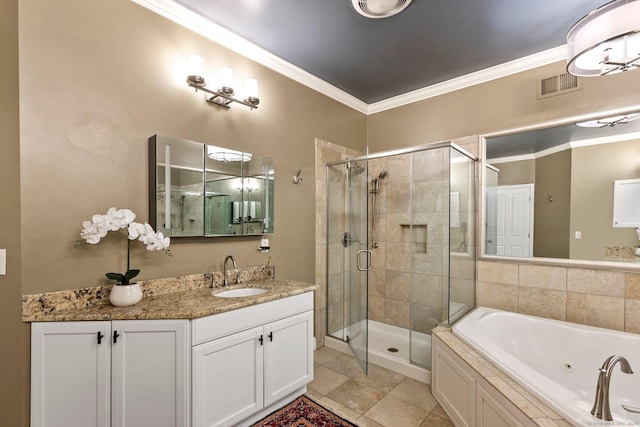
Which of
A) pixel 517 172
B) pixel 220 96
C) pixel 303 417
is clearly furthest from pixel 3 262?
pixel 517 172

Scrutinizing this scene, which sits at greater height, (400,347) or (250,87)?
(250,87)

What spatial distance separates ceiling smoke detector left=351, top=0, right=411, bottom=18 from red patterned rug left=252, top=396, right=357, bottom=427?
2.78 m

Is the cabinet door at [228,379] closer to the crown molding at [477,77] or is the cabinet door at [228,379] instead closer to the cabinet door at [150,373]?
the cabinet door at [150,373]

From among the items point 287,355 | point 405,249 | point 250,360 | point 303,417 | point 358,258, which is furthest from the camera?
point 405,249

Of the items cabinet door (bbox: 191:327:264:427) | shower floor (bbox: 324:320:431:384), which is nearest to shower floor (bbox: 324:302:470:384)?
shower floor (bbox: 324:320:431:384)

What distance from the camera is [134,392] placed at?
1571mm

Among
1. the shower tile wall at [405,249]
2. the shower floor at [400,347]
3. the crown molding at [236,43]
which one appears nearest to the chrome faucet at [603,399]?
the shower floor at [400,347]

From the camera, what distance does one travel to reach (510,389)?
1.52m

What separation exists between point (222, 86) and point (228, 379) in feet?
6.53

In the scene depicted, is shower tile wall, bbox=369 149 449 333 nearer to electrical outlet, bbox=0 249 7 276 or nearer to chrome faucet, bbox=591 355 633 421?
chrome faucet, bbox=591 355 633 421

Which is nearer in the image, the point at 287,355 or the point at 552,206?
the point at 287,355

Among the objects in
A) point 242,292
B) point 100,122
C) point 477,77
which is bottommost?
point 242,292

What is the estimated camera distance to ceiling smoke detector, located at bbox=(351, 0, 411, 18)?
77.0 inches

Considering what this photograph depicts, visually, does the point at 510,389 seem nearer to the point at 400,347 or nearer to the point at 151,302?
the point at 400,347
